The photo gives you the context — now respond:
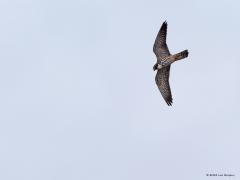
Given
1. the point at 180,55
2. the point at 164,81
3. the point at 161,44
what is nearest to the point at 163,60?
the point at 161,44

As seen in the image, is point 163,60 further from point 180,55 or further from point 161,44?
point 180,55

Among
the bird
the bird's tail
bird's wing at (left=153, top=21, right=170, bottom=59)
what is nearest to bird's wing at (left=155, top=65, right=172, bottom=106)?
the bird

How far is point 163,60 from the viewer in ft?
132

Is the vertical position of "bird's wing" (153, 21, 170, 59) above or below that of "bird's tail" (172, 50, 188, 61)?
above

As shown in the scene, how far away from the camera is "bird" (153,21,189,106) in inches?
1547

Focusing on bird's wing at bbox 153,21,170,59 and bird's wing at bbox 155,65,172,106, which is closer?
bird's wing at bbox 153,21,170,59

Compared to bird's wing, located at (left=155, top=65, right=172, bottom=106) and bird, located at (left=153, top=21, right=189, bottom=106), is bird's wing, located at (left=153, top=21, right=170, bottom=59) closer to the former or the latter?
bird, located at (left=153, top=21, right=189, bottom=106)

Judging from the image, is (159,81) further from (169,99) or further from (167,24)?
(167,24)

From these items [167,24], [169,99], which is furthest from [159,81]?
[167,24]

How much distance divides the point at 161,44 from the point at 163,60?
4.08 feet

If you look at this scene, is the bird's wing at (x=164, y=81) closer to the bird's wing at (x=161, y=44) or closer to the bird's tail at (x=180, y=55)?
the bird's wing at (x=161, y=44)

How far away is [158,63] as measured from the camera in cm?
4078

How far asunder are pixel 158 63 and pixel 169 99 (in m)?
2.83

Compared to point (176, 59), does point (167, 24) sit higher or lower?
higher
